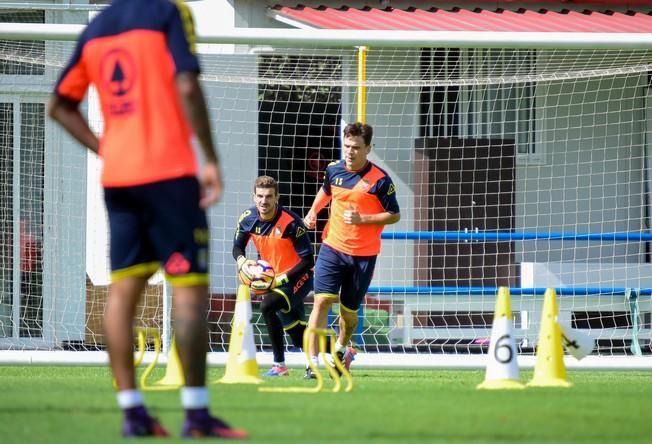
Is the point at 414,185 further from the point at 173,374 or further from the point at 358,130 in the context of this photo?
the point at 173,374

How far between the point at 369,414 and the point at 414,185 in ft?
30.7

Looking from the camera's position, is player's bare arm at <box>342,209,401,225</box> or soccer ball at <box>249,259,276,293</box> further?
soccer ball at <box>249,259,276,293</box>

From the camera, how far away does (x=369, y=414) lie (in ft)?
21.0

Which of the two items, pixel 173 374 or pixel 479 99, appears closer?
pixel 173 374

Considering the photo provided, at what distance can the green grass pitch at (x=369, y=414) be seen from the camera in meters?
5.42

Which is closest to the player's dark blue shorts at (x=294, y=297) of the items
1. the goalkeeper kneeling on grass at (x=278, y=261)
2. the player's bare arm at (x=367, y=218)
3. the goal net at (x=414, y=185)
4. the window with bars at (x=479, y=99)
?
the goalkeeper kneeling on grass at (x=278, y=261)

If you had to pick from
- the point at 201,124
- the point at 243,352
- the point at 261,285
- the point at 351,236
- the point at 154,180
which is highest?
the point at 201,124

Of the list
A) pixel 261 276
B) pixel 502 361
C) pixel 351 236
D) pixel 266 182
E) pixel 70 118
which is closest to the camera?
pixel 70 118

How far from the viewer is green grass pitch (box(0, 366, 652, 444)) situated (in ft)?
17.8

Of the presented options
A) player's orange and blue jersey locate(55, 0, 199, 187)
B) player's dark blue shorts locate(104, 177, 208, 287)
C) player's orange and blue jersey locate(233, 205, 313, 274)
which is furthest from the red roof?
player's dark blue shorts locate(104, 177, 208, 287)

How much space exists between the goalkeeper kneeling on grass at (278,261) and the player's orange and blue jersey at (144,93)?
235 inches

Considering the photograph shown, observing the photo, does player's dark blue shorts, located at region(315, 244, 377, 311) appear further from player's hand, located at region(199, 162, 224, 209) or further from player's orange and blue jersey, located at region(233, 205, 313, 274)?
player's hand, located at region(199, 162, 224, 209)

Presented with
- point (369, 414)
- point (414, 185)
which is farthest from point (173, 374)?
point (414, 185)

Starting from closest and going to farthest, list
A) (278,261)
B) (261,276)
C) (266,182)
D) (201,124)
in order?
1. (201,124)
2. (261,276)
3. (266,182)
4. (278,261)
